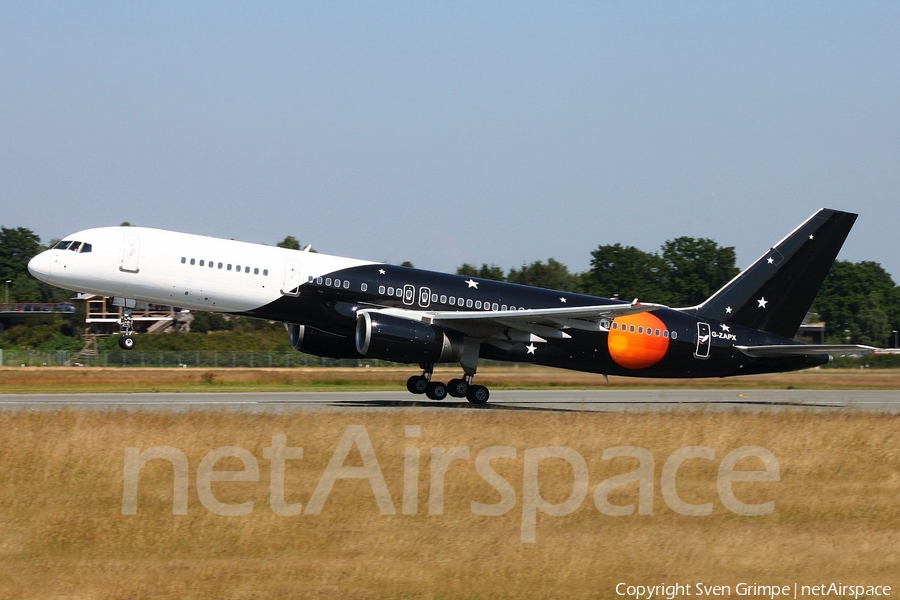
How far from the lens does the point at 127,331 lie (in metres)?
28.0

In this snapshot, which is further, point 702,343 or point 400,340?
point 702,343

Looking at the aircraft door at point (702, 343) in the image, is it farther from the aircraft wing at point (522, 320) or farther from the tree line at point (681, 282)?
the tree line at point (681, 282)

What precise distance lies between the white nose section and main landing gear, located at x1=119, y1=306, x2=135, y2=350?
231 cm

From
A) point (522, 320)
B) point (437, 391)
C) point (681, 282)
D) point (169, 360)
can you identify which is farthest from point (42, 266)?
point (681, 282)

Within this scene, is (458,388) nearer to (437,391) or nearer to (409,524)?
(437,391)

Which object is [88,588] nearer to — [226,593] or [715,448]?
[226,593]

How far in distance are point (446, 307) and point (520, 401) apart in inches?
203

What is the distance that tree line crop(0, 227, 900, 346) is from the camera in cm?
10081

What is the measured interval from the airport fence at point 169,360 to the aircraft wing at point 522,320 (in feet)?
88.3

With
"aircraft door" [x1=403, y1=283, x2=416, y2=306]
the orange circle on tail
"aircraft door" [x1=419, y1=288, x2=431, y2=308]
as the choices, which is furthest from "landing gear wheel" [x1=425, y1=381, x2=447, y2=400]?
the orange circle on tail

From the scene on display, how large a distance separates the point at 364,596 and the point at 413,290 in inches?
720

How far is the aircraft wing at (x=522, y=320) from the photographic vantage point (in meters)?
27.5

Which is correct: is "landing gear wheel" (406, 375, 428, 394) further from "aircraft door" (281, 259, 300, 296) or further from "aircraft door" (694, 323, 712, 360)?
"aircraft door" (694, 323, 712, 360)

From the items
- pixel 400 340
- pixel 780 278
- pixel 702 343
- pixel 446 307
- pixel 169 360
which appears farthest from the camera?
pixel 169 360
